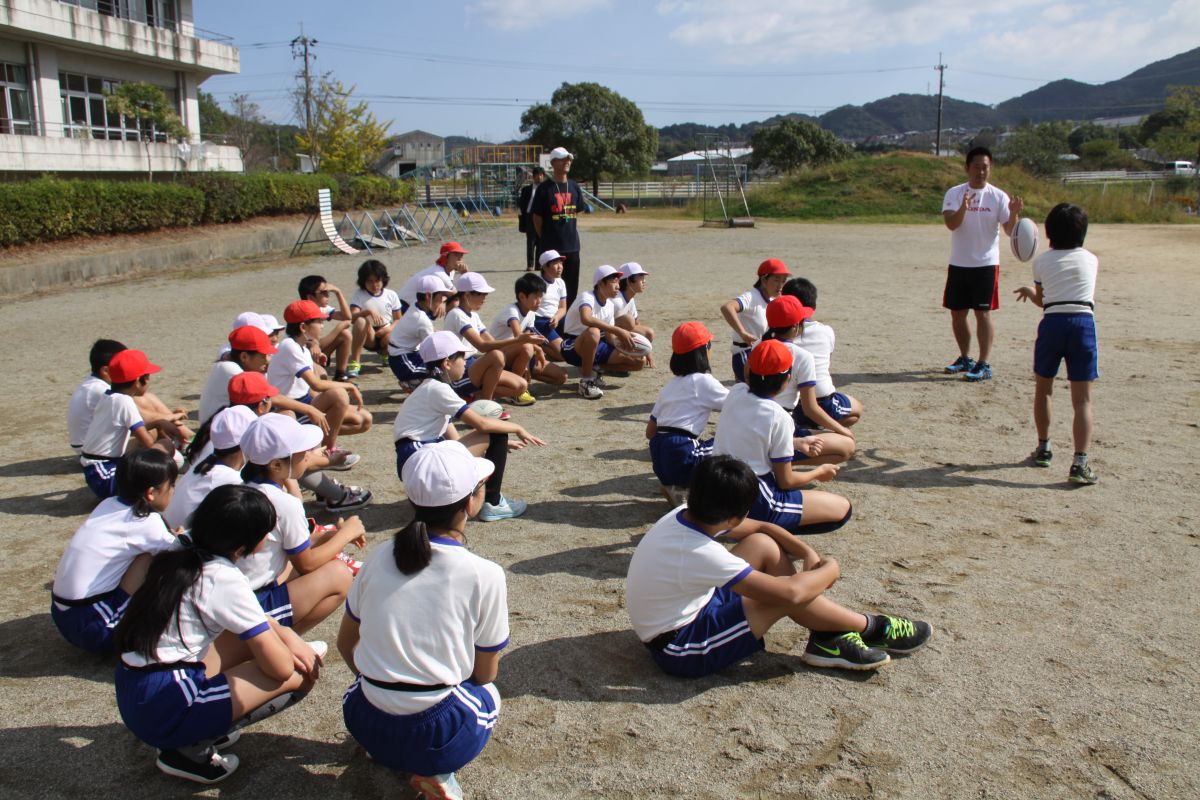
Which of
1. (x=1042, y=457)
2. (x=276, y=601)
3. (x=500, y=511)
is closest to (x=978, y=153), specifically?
(x=1042, y=457)

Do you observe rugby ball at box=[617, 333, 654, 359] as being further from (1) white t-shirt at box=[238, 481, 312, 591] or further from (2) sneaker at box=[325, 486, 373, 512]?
(1) white t-shirt at box=[238, 481, 312, 591]

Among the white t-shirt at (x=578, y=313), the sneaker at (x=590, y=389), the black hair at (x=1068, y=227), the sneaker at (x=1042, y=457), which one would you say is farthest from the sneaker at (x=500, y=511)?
the black hair at (x=1068, y=227)

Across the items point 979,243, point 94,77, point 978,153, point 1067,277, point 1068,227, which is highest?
point 94,77

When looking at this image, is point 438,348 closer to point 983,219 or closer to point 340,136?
point 983,219

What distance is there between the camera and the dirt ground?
2973 millimetres

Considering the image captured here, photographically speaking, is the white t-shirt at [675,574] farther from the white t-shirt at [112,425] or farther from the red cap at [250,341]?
the white t-shirt at [112,425]

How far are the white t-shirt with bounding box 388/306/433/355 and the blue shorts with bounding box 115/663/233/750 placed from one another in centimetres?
471

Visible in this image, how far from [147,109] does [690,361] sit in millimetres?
29414

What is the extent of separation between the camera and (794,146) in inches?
2408

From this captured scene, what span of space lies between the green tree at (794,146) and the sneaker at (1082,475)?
5653 centimetres

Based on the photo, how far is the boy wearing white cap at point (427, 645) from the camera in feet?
8.91

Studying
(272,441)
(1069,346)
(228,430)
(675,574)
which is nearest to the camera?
(675,574)

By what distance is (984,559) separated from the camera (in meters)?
4.58

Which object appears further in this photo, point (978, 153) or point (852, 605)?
point (978, 153)
